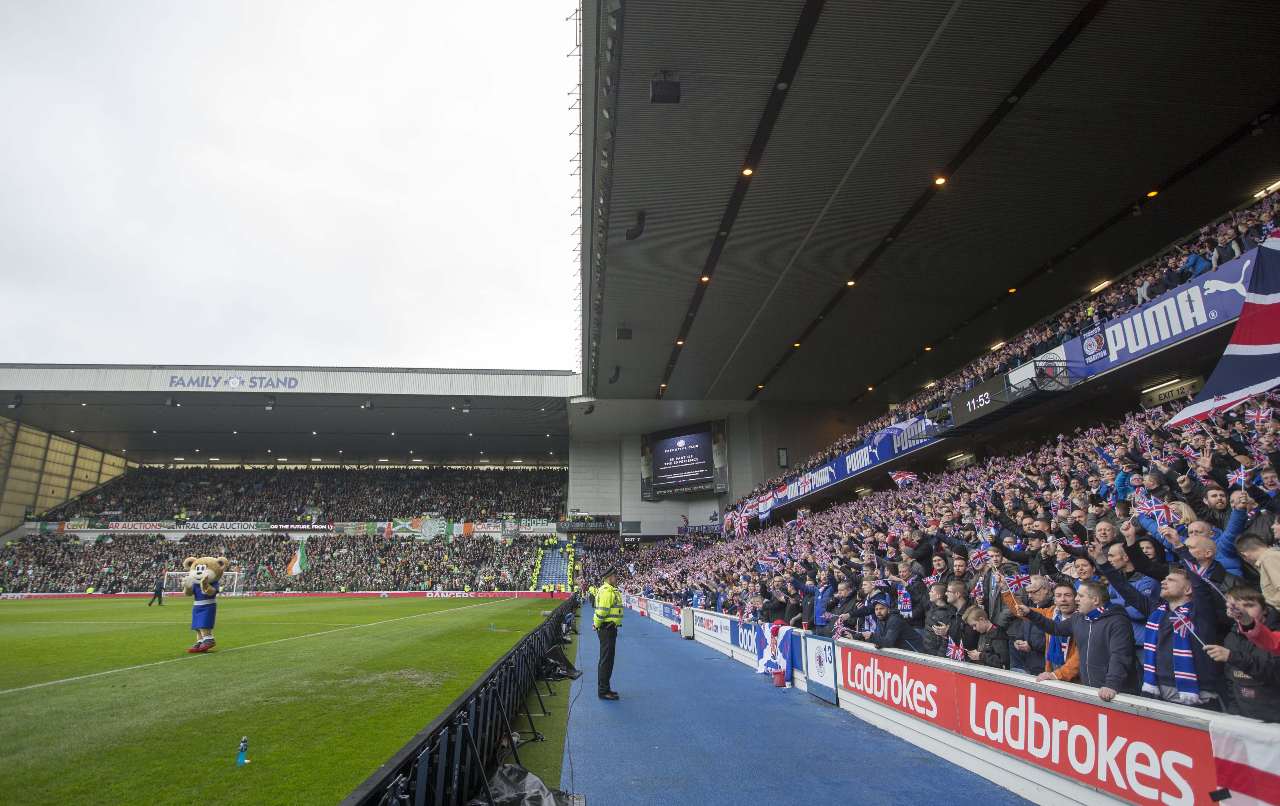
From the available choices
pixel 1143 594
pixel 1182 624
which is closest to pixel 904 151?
pixel 1143 594

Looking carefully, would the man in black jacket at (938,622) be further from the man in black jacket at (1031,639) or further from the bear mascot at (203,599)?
the bear mascot at (203,599)

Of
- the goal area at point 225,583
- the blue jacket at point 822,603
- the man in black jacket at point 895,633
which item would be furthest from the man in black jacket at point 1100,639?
the goal area at point 225,583

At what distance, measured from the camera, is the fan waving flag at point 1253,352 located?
25.3ft

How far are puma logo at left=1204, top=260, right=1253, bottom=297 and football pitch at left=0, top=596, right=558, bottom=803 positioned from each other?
1362cm

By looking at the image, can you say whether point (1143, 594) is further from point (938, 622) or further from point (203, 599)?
point (203, 599)

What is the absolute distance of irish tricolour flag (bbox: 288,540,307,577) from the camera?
45.9 m

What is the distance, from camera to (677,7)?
11.1 m

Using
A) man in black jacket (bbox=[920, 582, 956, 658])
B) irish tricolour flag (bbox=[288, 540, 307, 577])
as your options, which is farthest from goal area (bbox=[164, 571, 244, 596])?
man in black jacket (bbox=[920, 582, 956, 658])

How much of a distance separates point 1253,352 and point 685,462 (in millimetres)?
35461

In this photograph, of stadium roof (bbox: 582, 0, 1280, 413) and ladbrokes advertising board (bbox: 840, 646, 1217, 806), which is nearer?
ladbrokes advertising board (bbox: 840, 646, 1217, 806)

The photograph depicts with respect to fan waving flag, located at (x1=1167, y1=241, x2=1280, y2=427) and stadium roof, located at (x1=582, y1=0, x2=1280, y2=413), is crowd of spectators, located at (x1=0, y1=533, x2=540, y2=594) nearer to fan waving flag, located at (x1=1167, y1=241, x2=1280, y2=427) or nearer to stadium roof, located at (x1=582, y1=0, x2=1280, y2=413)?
stadium roof, located at (x1=582, y1=0, x2=1280, y2=413)

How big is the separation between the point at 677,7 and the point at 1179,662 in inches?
445

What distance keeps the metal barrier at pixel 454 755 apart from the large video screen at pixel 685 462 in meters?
34.9

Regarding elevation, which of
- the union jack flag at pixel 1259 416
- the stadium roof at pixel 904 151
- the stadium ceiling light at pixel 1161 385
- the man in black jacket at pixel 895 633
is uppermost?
the stadium roof at pixel 904 151
